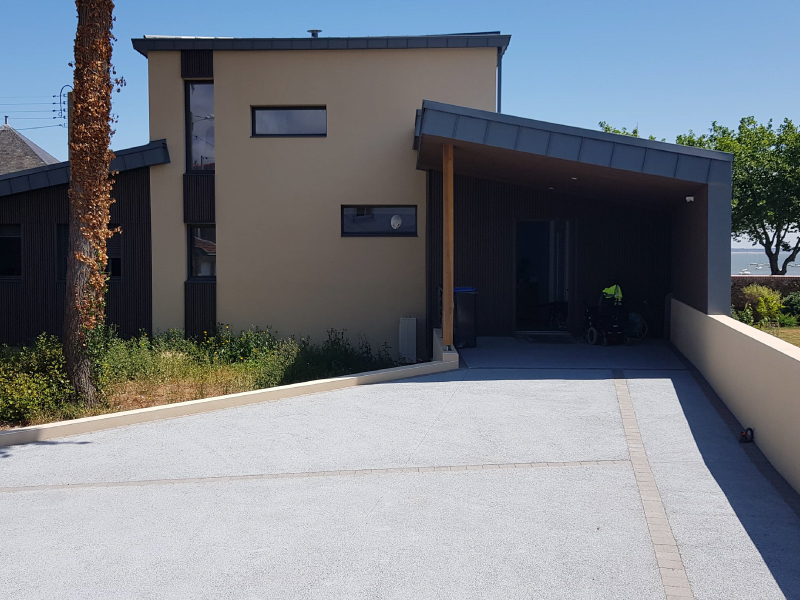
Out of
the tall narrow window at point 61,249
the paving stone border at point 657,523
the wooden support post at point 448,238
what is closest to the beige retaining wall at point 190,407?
the wooden support post at point 448,238

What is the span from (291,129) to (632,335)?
8101 millimetres

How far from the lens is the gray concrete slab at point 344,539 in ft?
14.3

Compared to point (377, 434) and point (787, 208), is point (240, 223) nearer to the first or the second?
point (377, 434)

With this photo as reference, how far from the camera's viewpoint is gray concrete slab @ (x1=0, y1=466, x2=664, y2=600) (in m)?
4.37

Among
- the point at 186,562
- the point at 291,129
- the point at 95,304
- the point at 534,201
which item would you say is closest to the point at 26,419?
the point at 95,304

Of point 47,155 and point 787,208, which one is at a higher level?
point 47,155

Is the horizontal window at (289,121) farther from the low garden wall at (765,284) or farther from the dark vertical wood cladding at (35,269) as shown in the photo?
the low garden wall at (765,284)

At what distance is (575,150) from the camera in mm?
10414

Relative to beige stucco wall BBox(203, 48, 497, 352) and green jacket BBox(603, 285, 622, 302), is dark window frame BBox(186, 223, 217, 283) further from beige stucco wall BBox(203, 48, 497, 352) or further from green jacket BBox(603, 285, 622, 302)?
green jacket BBox(603, 285, 622, 302)

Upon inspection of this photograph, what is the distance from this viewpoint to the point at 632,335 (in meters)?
15.2

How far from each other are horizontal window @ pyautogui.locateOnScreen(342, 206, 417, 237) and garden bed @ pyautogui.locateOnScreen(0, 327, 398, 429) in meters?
2.20

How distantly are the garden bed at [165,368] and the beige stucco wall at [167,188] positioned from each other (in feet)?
3.22

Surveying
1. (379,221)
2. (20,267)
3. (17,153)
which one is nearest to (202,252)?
(20,267)

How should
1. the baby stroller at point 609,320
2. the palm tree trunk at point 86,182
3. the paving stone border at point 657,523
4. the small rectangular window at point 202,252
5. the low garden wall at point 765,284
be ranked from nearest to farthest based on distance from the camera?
the paving stone border at point 657,523 → the palm tree trunk at point 86,182 → the baby stroller at point 609,320 → the small rectangular window at point 202,252 → the low garden wall at point 765,284
